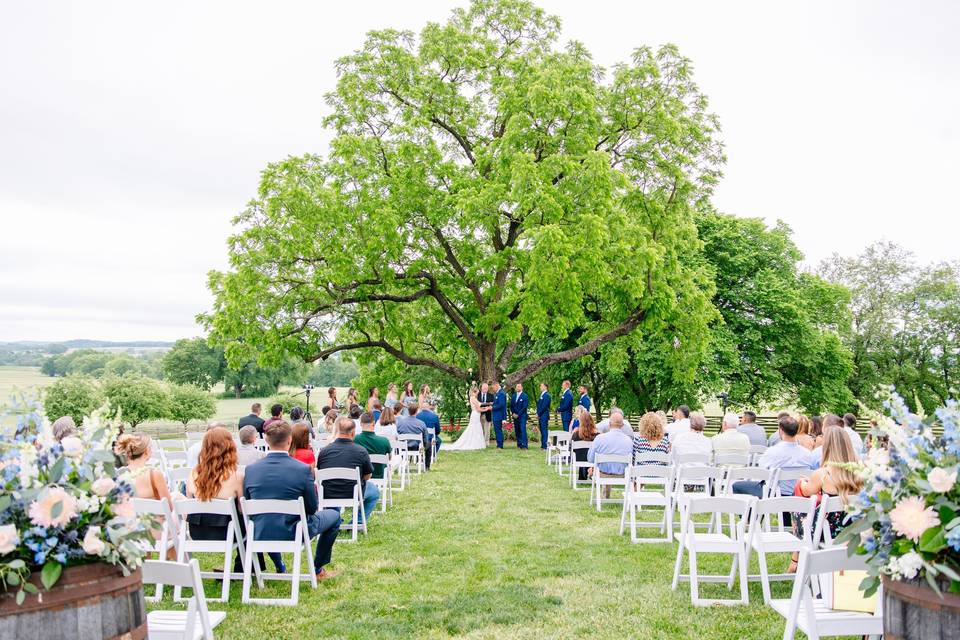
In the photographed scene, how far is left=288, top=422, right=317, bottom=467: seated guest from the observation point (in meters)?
9.02

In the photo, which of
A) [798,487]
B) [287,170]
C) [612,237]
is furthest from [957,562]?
[287,170]

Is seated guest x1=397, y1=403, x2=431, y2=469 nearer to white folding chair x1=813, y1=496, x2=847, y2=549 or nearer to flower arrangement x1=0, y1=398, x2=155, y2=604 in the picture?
white folding chair x1=813, y1=496, x2=847, y2=549

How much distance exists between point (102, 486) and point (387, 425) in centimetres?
1151

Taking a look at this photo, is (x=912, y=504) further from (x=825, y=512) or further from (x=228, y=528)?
(x=228, y=528)

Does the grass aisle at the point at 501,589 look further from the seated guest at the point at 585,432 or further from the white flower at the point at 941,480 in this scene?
the white flower at the point at 941,480

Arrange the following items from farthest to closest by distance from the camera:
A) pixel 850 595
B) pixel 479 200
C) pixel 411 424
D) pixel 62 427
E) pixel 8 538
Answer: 1. pixel 479 200
2. pixel 411 424
3. pixel 62 427
4. pixel 850 595
5. pixel 8 538

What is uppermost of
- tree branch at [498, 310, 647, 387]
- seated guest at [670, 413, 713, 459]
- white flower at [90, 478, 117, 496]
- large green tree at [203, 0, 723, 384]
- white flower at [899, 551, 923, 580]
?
large green tree at [203, 0, 723, 384]

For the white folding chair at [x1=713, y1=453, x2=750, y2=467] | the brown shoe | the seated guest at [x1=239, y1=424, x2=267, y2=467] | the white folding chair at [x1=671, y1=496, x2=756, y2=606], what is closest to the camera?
the white folding chair at [x1=671, y1=496, x2=756, y2=606]

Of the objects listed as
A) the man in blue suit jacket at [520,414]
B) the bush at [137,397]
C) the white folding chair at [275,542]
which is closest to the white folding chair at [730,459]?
the white folding chair at [275,542]

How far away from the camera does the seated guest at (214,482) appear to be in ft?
22.2

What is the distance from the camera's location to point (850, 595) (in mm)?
4711

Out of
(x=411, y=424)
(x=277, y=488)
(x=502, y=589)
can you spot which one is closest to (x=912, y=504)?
(x=502, y=589)

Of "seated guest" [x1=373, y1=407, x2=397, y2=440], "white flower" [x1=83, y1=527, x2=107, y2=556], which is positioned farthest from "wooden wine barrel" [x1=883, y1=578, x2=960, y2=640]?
"seated guest" [x1=373, y1=407, x2=397, y2=440]

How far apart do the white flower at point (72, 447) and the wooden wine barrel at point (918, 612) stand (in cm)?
337
